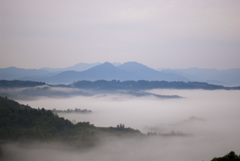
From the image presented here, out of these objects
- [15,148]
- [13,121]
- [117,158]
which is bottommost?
[117,158]


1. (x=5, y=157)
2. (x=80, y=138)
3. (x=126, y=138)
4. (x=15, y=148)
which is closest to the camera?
(x=5, y=157)

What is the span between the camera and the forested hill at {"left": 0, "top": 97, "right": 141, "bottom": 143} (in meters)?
148

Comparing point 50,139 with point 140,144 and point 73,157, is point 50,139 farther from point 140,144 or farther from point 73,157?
point 140,144

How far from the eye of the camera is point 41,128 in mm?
159375

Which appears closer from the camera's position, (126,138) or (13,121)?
(13,121)

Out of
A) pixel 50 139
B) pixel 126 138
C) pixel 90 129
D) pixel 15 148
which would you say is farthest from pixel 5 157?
pixel 126 138

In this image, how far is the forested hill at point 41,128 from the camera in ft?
487

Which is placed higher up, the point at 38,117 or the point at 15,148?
the point at 38,117

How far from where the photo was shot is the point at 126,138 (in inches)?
7146

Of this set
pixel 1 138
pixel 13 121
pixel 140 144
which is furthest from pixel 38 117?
pixel 140 144

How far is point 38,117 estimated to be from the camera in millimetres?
170125

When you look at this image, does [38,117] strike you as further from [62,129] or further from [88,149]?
[88,149]

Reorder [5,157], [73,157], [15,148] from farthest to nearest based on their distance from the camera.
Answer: [73,157], [15,148], [5,157]

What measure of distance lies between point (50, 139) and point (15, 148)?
73.6 ft
